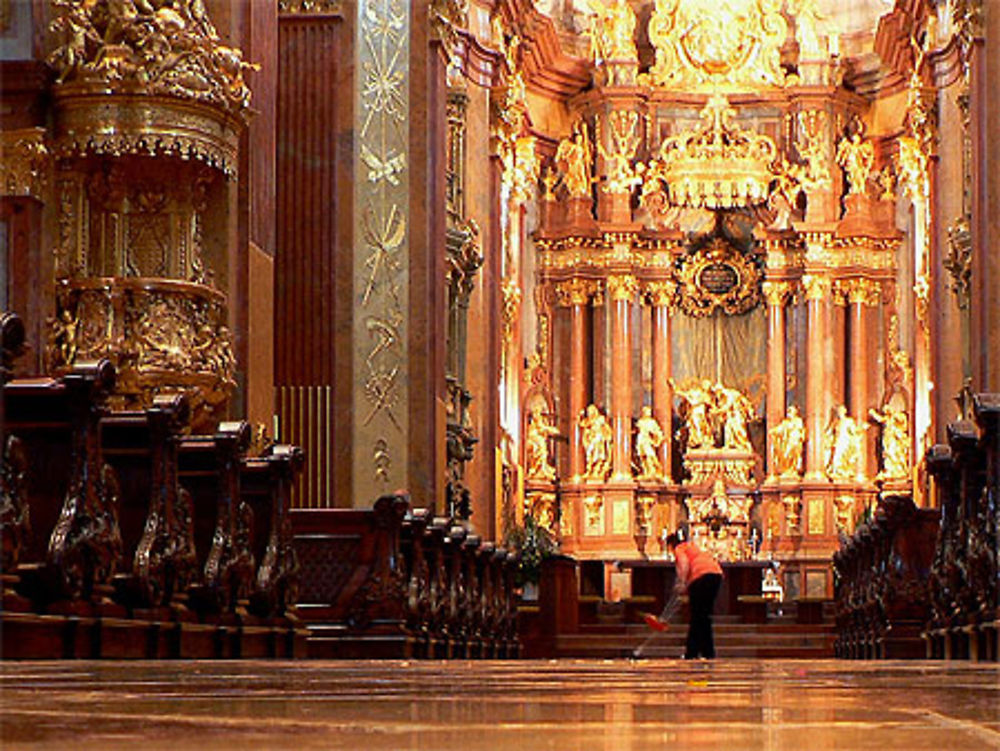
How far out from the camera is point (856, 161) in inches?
1166

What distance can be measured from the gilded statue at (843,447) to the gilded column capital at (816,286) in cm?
165

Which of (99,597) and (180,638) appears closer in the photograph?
(99,597)

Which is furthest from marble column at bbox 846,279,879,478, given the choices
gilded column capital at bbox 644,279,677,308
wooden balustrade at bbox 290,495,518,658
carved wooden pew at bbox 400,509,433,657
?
wooden balustrade at bbox 290,495,518,658

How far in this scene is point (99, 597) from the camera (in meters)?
6.17

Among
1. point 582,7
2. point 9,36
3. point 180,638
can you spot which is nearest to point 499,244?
point 582,7

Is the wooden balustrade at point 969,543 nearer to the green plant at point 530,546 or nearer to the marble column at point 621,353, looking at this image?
the green plant at point 530,546

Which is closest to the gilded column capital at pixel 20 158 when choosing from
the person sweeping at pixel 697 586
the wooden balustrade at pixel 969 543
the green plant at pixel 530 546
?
the wooden balustrade at pixel 969 543

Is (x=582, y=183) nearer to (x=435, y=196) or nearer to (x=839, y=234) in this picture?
(x=839, y=234)

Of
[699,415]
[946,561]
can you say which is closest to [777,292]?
[699,415]

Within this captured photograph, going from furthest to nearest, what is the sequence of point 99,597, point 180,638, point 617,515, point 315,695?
point 617,515 → point 180,638 → point 99,597 → point 315,695

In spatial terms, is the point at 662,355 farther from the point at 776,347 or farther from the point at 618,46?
the point at 618,46

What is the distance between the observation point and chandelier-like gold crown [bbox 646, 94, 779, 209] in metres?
29.1

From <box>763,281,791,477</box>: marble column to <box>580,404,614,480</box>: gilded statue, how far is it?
2.41 m

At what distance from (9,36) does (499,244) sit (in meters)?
15.9
